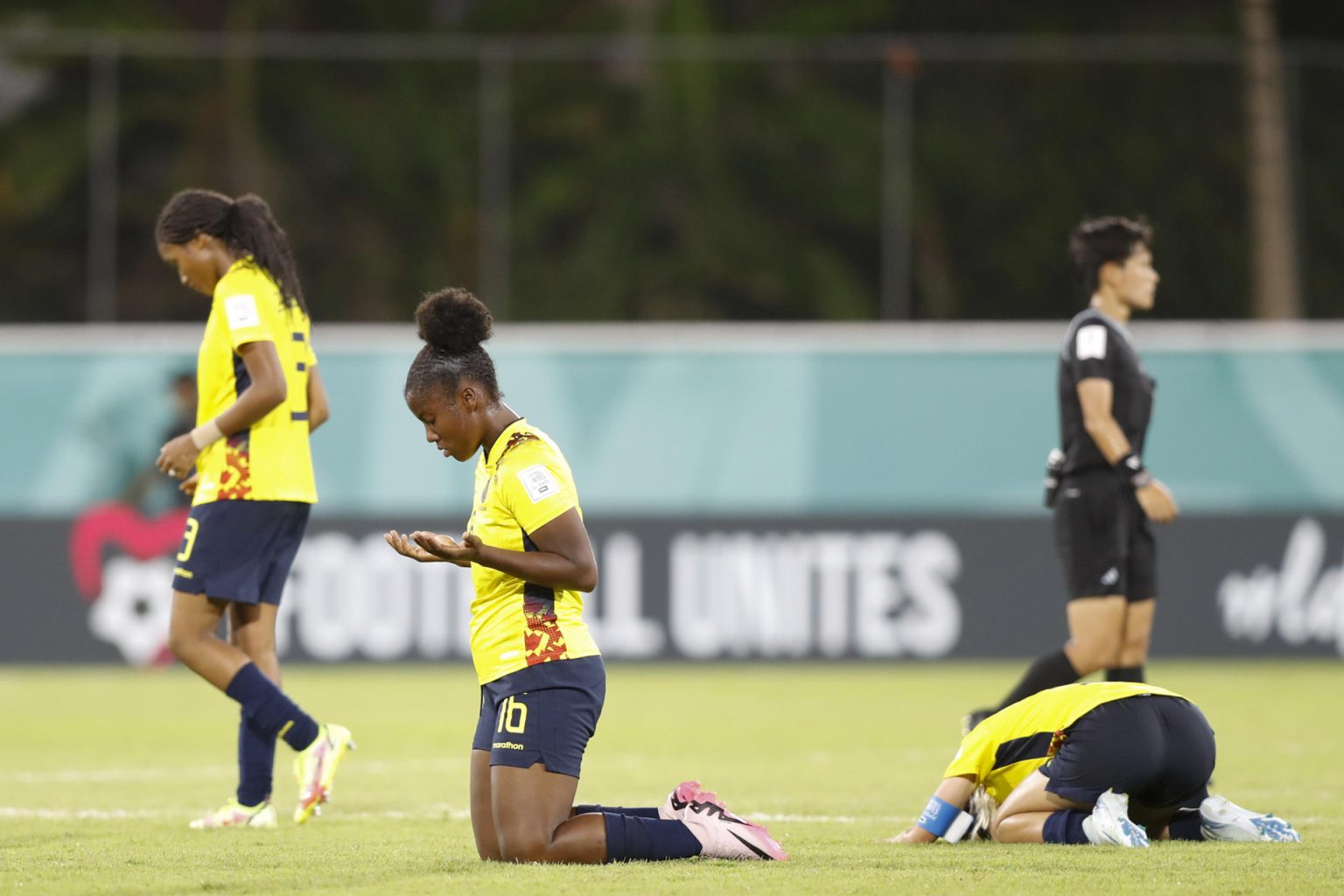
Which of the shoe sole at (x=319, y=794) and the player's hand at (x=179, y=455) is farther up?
the player's hand at (x=179, y=455)

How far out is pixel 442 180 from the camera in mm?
18281

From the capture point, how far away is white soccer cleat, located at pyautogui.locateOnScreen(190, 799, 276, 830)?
7016 millimetres

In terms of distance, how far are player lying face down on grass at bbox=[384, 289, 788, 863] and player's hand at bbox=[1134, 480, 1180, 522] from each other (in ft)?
8.78

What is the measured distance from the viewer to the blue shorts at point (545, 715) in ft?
19.1

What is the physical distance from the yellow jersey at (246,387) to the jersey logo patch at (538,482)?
166 centimetres

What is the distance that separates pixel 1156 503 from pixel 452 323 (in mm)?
3355

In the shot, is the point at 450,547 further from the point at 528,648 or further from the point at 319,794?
the point at 319,794

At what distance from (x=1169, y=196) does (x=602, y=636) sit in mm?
7112

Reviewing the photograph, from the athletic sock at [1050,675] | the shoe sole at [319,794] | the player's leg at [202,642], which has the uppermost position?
the player's leg at [202,642]

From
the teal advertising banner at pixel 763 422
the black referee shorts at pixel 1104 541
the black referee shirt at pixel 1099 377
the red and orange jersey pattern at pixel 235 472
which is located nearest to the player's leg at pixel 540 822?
the red and orange jersey pattern at pixel 235 472

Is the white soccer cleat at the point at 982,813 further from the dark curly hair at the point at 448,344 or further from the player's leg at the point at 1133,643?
the dark curly hair at the point at 448,344

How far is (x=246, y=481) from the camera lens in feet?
23.5

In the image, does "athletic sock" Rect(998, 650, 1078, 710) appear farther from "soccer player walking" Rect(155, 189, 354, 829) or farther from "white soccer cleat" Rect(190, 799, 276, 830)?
"white soccer cleat" Rect(190, 799, 276, 830)

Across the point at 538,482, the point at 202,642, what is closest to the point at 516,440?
the point at 538,482
